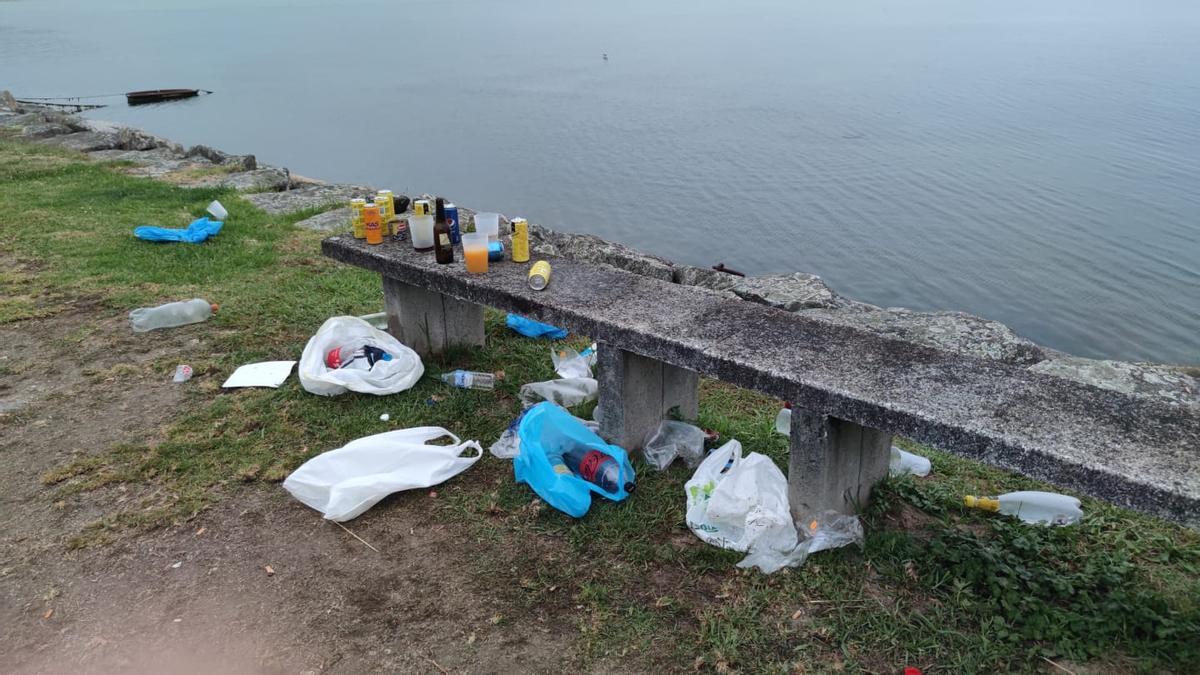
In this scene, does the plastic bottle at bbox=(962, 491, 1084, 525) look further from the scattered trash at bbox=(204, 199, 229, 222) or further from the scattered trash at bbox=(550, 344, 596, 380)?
the scattered trash at bbox=(204, 199, 229, 222)

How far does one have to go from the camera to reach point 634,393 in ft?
13.3

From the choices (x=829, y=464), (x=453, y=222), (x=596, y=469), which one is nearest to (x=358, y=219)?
(x=453, y=222)

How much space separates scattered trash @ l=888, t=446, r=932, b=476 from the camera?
13.3 ft

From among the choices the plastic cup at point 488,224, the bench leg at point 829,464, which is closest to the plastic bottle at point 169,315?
the plastic cup at point 488,224

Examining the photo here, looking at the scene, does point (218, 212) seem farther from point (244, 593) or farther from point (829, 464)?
point (829, 464)

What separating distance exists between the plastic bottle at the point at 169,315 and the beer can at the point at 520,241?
2593mm

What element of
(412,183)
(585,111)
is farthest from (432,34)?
(412,183)

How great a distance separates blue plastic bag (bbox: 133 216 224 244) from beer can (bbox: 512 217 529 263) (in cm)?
434

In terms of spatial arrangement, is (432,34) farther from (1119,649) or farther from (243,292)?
(1119,649)

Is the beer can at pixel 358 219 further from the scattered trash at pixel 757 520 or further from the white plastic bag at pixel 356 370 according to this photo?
the scattered trash at pixel 757 520

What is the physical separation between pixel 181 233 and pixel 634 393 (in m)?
5.54

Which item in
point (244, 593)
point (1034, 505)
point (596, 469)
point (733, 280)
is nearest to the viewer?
point (244, 593)

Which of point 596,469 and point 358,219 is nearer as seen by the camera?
point 596,469

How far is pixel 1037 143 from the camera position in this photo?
15.8m
